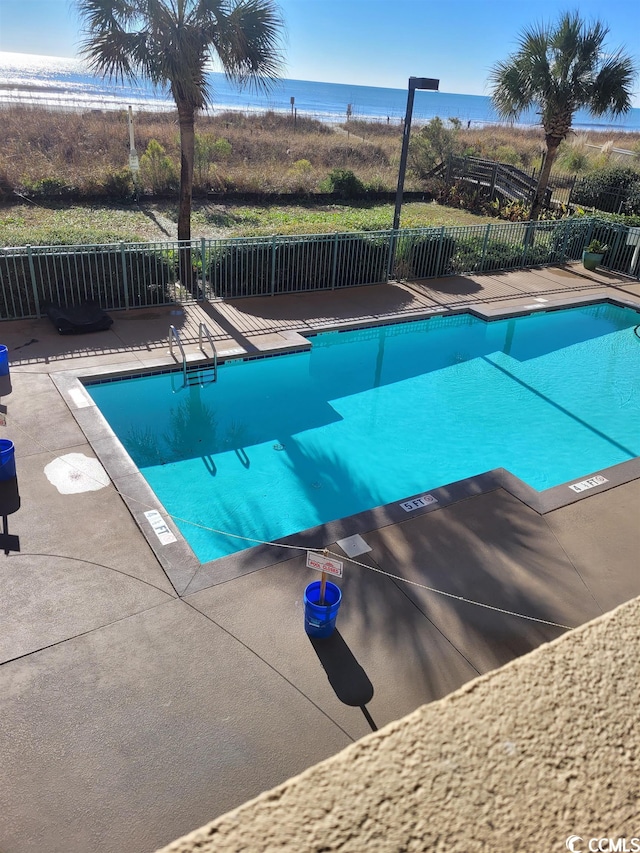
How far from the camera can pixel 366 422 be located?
968 cm

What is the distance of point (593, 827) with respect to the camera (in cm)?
144

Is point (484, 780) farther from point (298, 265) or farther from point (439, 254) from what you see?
point (439, 254)

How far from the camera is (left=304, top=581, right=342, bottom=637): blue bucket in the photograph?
15.9 feet

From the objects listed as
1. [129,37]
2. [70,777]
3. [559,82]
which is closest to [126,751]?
[70,777]

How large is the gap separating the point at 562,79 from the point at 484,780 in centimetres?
1858

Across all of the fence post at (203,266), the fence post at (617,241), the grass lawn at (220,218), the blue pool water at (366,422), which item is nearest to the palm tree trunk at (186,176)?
the fence post at (203,266)

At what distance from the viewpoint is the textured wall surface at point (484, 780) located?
4.54 feet

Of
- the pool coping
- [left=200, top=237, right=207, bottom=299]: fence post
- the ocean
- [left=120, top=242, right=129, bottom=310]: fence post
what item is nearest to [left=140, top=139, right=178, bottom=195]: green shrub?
the ocean

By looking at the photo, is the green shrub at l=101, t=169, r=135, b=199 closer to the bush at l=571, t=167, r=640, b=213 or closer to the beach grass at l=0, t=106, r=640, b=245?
the beach grass at l=0, t=106, r=640, b=245

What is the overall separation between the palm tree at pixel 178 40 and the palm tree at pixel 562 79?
7.97 m

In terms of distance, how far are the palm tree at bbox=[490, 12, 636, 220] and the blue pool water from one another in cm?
744

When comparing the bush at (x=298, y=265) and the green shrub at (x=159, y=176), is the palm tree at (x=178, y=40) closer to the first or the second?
the bush at (x=298, y=265)

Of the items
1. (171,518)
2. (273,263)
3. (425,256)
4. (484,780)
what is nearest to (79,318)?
(273,263)

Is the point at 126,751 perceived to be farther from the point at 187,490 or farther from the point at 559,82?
the point at 559,82
